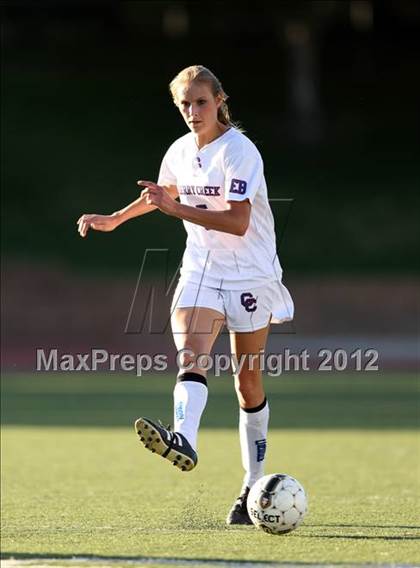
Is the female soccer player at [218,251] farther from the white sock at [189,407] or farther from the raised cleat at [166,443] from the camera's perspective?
the raised cleat at [166,443]

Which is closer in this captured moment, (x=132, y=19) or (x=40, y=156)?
(x=40, y=156)

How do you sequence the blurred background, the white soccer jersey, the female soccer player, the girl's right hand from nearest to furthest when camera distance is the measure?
the female soccer player → the white soccer jersey → the girl's right hand → the blurred background

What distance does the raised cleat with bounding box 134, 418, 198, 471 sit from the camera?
18.5 ft

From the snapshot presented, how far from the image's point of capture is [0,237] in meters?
27.8

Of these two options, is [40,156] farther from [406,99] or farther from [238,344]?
[238,344]

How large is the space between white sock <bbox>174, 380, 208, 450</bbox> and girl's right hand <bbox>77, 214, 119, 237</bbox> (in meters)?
0.99

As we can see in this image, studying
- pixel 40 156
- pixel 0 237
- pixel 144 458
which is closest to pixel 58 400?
pixel 144 458

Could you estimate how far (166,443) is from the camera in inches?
224

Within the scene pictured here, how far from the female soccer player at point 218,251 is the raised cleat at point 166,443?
0.69 feet

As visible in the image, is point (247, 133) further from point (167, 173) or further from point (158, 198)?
point (158, 198)

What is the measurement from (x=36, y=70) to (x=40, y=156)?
401 centimetres

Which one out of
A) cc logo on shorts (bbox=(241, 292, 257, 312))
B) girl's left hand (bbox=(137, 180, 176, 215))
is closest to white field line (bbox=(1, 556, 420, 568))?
cc logo on shorts (bbox=(241, 292, 257, 312))

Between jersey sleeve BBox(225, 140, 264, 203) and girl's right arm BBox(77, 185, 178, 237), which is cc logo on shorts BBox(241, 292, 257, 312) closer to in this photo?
jersey sleeve BBox(225, 140, 264, 203)

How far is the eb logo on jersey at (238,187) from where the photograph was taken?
6.23 metres
